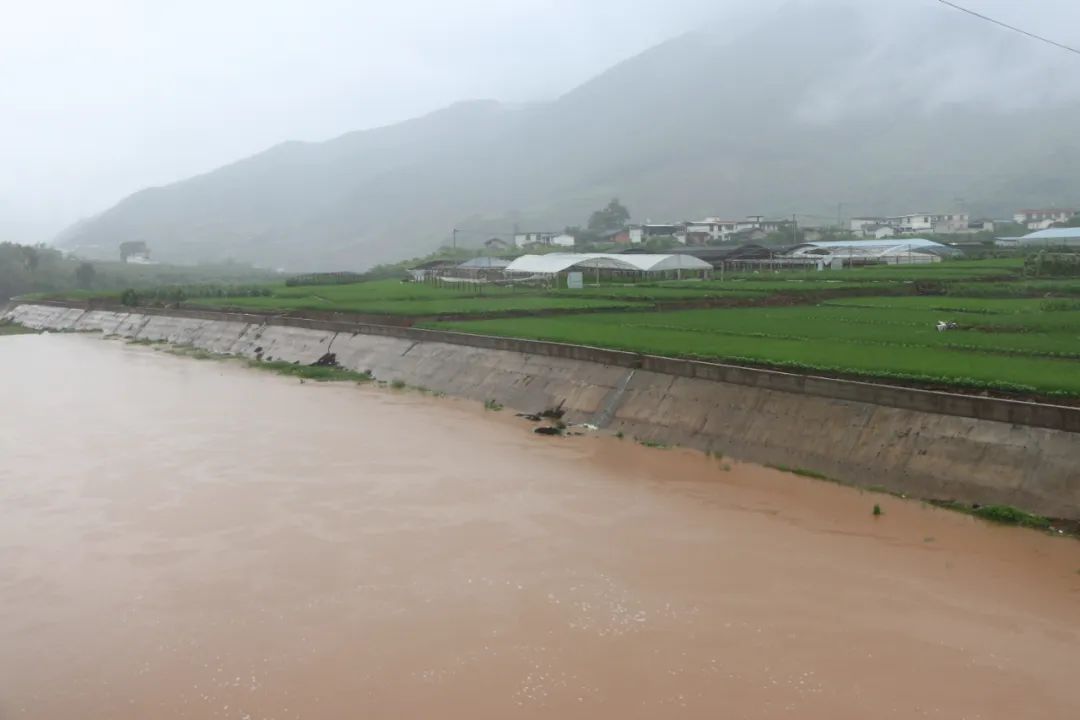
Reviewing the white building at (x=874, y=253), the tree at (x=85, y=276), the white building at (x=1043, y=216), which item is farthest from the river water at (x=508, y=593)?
the white building at (x=1043, y=216)

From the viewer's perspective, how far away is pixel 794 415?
15.0 meters

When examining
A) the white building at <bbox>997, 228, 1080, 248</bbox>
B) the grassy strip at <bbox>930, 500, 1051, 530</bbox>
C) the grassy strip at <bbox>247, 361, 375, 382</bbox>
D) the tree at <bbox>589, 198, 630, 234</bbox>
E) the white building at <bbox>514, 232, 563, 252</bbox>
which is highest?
the tree at <bbox>589, 198, 630, 234</bbox>

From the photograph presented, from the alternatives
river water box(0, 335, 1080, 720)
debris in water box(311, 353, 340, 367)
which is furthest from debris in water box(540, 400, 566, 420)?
debris in water box(311, 353, 340, 367)

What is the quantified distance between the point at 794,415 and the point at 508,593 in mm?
6995

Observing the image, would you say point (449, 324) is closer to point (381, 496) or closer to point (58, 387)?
point (58, 387)

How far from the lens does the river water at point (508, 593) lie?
7.95 meters

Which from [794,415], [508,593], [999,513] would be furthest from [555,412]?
[999,513]

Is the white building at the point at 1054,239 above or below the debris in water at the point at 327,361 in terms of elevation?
above

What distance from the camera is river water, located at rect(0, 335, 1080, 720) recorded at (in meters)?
7.95

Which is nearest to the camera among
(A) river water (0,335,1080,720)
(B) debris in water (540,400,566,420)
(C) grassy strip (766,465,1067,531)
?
(A) river water (0,335,1080,720)

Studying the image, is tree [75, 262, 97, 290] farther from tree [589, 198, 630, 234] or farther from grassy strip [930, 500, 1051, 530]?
grassy strip [930, 500, 1051, 530]

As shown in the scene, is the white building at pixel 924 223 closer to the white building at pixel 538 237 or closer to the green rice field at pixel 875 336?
the white building at pixel 538 237

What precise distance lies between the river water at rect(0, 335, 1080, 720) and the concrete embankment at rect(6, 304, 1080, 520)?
0.64 m

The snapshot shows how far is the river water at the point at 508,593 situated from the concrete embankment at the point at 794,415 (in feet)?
2.11
